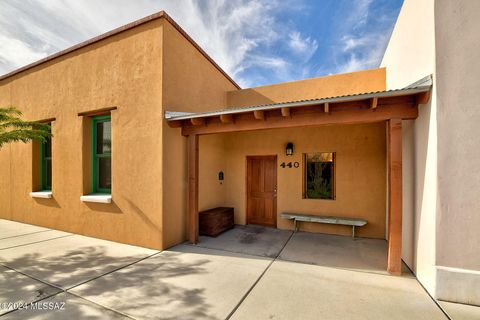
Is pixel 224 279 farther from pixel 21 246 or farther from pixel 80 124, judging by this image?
pixel 80 124

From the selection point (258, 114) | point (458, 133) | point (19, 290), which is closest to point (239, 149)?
point (258, 114)

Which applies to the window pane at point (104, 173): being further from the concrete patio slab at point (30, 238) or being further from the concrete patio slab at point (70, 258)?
the concrete patio slab at point (30, 238)

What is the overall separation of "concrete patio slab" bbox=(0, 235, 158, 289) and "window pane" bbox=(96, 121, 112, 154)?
238 cm

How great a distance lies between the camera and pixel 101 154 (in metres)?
5.66

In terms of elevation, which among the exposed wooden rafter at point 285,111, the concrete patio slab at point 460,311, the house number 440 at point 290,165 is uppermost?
the exposed wooden rafter at point 285,111

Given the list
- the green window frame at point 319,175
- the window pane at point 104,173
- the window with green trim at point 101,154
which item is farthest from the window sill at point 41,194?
the green window frame at point 319,175

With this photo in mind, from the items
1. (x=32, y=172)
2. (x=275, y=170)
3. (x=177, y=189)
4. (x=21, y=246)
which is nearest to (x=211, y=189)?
(x=177, y=189)

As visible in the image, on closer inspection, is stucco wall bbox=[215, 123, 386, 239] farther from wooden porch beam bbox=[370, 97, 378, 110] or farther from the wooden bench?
wooden porch beam bbox=[370, 97, 378, 110]

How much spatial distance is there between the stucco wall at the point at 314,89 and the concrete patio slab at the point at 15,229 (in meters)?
7.16

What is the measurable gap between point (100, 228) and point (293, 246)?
16.0 feet

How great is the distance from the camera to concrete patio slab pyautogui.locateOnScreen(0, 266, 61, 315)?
2.67 m

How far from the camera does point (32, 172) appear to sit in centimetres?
660

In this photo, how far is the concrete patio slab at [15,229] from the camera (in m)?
5.53

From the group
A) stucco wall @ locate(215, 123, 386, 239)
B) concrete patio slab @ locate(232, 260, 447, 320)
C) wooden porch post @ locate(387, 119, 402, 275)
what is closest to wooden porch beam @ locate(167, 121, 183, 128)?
stucco wall @ locate(215, 123, 386, 239)
